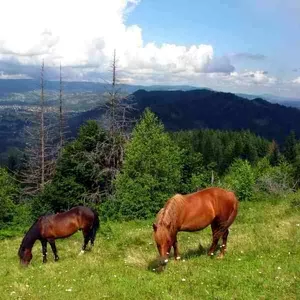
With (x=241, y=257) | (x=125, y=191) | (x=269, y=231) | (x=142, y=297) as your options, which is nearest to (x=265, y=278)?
(x=241, y=257)

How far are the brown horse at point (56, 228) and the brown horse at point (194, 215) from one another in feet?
18.9

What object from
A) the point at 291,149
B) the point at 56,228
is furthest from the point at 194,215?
the point at 291,149

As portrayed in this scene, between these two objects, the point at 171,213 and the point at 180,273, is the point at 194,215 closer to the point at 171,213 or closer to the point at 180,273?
the point at 171,213

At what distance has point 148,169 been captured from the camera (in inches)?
1313

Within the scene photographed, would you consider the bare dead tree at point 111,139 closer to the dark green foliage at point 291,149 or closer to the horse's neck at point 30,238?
the horse's neck at point 30,238

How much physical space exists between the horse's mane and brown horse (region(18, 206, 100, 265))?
6001 mm

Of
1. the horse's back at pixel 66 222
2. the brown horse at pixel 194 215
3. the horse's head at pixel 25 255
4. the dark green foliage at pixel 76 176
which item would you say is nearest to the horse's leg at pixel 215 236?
the brown horse at pixel 194 215

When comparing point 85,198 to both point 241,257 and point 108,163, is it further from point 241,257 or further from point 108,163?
point 241,257

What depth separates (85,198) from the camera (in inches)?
1438

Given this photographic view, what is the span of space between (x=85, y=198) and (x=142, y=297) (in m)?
27.7

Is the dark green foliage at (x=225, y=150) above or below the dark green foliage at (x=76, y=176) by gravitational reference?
below

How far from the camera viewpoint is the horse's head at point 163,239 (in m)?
11.2

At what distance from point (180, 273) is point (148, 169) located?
22.6m

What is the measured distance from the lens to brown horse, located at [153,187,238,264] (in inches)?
447
